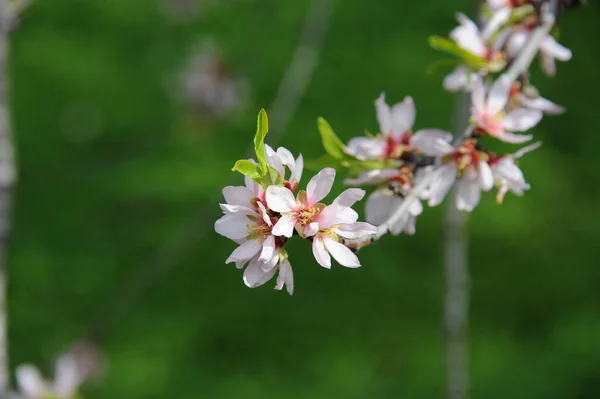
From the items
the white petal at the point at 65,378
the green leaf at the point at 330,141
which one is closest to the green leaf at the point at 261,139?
the green leaf at the point at 330,141

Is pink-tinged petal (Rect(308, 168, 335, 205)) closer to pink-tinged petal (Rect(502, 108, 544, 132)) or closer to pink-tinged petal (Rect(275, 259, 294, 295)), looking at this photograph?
pink-tinged petal (Rect(275, 259, 294, 295))

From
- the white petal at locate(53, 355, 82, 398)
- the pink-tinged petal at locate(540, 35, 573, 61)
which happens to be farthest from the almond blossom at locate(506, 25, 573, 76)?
the white petal at locate(53, 355, 82, 398)

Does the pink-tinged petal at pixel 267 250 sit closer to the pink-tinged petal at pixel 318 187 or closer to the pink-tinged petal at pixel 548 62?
the pink-tinged petal at pixel 318 187

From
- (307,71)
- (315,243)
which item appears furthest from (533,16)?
(307,71)

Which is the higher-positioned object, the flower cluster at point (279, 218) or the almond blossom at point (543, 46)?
the almond blossom at point (543, 46)

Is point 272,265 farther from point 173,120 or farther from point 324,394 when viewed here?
point 173,120
